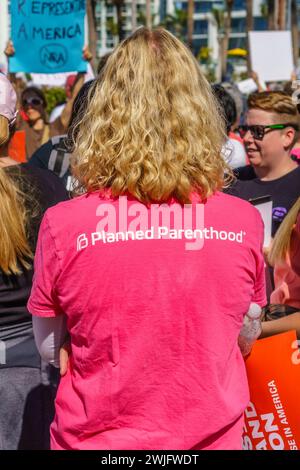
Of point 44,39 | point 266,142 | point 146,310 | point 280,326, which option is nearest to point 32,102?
point 44,39

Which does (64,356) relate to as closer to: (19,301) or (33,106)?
(19,301)

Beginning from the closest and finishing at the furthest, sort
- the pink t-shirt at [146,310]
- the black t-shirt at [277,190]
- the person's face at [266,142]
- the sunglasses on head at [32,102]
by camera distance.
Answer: the pink t-shirt at [146,310] → the black t-shirt at [277,190] → the person's face at [266,142] → the sunglasses on head at [32,102]

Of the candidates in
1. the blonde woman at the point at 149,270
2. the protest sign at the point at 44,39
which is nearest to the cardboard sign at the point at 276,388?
the blonde woman at the point at 149,270

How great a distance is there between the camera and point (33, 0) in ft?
28.1

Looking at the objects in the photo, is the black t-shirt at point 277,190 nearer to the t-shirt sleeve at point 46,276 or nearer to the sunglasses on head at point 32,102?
the t-shirt sleeve at point 46,276

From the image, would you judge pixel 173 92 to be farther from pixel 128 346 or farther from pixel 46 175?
pixel 46 175

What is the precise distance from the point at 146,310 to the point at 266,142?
2.78 meters

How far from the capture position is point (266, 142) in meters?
4.79

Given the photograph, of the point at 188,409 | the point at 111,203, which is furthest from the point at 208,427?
the point at 111,203

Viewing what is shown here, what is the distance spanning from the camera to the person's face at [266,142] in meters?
4.73

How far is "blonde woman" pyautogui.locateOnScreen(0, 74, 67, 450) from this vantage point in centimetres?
287

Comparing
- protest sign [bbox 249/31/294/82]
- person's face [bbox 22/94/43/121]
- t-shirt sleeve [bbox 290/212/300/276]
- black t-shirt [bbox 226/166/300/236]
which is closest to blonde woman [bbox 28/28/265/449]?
t-shirt sleeve [bbox 290/212/300/276]

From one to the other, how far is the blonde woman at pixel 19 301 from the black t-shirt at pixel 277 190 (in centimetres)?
166
